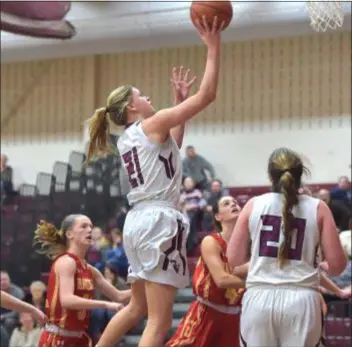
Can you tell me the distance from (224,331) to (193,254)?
6411mm

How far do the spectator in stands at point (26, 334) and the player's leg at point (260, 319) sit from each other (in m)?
6.25

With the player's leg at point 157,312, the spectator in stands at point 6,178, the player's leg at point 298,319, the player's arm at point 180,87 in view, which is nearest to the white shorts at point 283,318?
the player's leg at point 298,319

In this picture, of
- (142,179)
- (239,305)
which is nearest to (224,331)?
(239,305)

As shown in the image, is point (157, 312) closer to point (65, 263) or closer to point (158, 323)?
point (158, 323)

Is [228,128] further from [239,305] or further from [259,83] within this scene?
[239,305]

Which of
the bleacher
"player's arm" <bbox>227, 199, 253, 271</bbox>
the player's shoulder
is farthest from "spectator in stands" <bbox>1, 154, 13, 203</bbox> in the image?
"player's arm" <bbox>227, 199, 253, 271</bbox>

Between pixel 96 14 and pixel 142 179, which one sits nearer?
pixel 142 179

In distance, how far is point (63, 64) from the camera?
60.0ft

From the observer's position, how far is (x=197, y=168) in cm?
1566

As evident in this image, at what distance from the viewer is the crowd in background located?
34.7 ft

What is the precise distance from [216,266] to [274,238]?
1.64 meters

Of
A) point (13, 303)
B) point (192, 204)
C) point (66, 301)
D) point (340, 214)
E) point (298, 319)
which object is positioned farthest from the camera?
point (192, 204)

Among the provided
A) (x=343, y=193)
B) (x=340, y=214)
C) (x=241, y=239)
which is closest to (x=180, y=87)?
(x=241, y=239)

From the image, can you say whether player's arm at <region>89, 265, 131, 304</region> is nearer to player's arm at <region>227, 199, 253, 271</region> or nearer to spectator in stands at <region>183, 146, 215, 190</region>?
player's arm at <region>227, 199, 253, 271</region>
